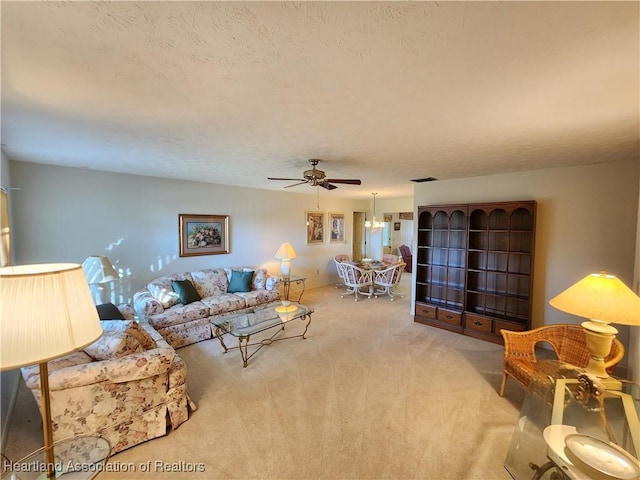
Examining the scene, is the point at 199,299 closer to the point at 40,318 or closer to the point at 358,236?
the point at 40,318

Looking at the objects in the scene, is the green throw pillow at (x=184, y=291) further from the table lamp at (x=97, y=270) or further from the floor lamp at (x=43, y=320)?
the floor lamp at (x=43, y=320)

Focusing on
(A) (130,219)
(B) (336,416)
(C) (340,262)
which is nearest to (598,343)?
(B) (336,416)

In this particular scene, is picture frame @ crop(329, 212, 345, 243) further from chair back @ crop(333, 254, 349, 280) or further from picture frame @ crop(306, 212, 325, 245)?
chair back @ crop(333, 254, 349, 280)

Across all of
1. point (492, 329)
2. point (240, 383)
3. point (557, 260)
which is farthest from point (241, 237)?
point (557, 260)

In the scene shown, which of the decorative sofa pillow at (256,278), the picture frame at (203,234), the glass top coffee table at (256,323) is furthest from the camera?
the decorative sofa pillow at (256,278)

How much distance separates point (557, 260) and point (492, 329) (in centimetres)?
126

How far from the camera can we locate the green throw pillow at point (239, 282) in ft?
16.3

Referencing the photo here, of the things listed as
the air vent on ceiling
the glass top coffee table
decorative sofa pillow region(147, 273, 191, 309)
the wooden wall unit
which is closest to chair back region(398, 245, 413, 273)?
the wooden wall unit

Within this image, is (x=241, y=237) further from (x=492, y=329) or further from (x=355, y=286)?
(x=492, y=329)

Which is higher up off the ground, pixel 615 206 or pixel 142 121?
pixel 142 121

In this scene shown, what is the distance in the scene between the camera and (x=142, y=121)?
2.12 m

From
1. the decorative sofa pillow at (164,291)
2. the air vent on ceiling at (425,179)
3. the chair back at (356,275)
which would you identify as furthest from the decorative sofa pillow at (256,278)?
the air vent on ceiling at (425,179)

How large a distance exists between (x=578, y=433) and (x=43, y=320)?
2635 mm

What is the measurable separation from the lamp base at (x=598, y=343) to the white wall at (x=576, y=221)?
216 centimetres
